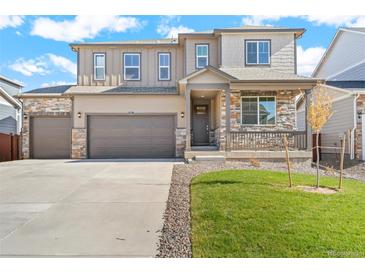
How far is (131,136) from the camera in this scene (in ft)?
49.3

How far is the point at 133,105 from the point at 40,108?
5.31 meters

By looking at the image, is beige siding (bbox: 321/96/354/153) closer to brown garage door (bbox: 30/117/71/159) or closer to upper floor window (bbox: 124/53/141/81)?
upper floor window (bbox: 124/53/141/81)

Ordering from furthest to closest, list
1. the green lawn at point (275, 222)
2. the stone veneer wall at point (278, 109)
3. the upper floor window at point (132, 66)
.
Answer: the upper floor window at point (132, 66), the stone veneer wall at point (278, 109), the green lawn at point (275, 222)

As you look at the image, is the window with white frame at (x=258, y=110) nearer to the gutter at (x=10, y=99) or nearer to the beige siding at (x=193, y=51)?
the beige siding at (x=193, y=51)

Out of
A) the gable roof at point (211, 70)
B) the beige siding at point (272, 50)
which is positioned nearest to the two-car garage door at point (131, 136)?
the gable roof at point (211, 70)

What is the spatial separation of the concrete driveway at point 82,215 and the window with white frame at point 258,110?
6.96 meters

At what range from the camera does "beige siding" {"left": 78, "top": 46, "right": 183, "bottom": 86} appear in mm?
15906

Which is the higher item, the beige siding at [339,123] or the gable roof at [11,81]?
the gable roof at [11,81]

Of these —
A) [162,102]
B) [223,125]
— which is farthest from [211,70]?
[162,102]

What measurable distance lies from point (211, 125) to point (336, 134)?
21.5 feet

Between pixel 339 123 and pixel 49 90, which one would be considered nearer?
pixel 339 123

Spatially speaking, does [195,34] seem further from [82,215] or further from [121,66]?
[82,215]

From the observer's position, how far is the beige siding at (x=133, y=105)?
14.8 metres

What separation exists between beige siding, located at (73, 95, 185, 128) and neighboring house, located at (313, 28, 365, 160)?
→ 8036mm
